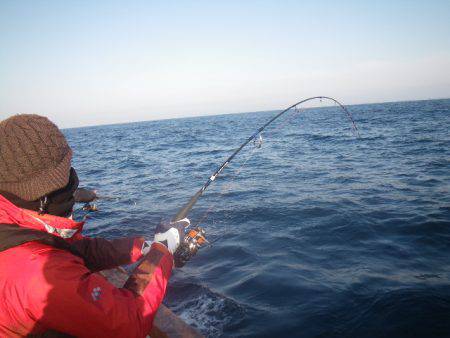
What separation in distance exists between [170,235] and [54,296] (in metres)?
1.13

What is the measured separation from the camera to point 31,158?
1676mm

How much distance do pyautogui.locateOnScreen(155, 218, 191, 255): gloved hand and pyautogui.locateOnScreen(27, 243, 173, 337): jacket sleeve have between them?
67 cm

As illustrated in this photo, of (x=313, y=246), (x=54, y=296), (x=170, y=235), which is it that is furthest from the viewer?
(x=313, y=246)

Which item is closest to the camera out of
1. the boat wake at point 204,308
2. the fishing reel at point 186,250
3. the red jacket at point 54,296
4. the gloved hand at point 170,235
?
the red jacket at point 54,296

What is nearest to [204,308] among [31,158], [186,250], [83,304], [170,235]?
[186,250]

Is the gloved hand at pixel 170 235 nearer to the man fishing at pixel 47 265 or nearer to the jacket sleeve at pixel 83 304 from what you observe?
the man fishing at pixel 47 265

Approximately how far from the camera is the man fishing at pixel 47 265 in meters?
1.42

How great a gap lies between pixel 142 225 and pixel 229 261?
3050 millimetres

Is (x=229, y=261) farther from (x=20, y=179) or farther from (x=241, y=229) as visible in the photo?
(x=20, y=179)

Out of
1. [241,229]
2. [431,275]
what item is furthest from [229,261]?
[431,275]

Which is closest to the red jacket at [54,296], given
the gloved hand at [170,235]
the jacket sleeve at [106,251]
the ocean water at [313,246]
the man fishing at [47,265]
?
the man fishing at [47,265]

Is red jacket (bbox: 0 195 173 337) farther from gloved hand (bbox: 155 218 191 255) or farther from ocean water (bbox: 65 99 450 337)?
ocean water (bbox: 65 99 450 337)

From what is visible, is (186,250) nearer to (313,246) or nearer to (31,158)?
(31,158)

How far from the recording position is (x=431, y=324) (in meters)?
3.98
